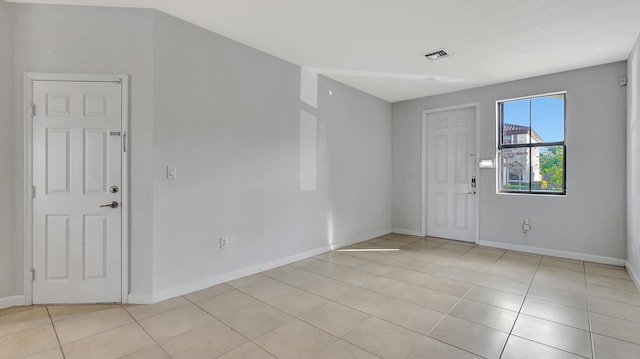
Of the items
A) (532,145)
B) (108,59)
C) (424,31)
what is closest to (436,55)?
(424,31)

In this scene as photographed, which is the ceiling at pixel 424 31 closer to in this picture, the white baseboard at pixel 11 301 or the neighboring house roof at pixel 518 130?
the neighboring house roof at pixel 518 130

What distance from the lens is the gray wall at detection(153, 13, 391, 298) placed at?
9.52ft

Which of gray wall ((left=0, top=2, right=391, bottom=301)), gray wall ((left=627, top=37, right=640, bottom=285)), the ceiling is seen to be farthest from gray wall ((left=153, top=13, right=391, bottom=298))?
gray wall ((left=627, top=37, right=640, bottom=285))

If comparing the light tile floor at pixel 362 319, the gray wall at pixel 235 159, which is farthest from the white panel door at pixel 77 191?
the gray wall at pixel 235 159

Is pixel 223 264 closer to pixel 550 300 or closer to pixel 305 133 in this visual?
pixel 305 133

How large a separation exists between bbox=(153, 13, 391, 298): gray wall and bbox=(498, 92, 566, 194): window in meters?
2.60

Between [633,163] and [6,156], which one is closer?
[6,156]

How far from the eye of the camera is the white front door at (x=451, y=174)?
17.2 ft

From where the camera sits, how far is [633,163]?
11.2 feet

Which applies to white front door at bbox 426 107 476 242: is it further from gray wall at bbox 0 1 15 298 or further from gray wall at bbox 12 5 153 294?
gray wall at bbox 0 1 15 298

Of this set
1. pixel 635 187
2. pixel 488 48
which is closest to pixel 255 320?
pixel 488 48

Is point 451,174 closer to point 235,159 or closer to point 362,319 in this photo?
point 362,319

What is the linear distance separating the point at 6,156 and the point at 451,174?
5936mm

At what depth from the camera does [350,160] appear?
16.8 ft
